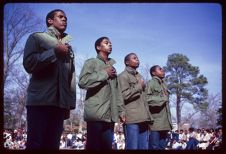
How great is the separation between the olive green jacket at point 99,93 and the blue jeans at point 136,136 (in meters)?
0.33

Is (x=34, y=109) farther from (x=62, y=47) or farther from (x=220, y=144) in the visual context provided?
(x=220, y=144)

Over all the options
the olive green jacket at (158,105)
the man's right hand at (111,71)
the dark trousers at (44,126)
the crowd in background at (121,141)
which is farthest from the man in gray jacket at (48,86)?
the olive green jacket at (158,105)

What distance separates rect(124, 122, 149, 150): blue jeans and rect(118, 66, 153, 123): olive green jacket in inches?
2.6

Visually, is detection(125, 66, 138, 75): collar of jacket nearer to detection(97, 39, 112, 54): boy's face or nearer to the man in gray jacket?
detection(97, 39, 112, 54): boy's face

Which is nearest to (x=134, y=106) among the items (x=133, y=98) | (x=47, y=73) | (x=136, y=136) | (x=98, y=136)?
(x=133, y=98)

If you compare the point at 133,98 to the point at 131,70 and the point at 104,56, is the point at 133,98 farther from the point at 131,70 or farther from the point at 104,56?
the point at 104,56

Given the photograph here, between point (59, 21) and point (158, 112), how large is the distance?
1635 mm

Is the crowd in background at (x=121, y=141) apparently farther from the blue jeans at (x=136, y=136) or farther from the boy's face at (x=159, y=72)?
the boy's face at (x=159, y=72)

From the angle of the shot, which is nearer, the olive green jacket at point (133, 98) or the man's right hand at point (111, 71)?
the man's right hand at point (111, 71)

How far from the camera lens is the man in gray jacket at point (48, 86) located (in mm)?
2578

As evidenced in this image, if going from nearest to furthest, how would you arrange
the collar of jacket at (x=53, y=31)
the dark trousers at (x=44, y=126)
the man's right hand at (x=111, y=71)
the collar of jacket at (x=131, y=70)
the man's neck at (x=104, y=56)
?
the dark trousers at (x=44, y=126) < the collar of jacket at (x=53, y=31) < the man's right hand at (x=111, y=71) < the man's neck at (x=104, y=56) < the collar of jacket at (x=131, y=70)

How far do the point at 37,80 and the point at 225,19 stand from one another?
56.8 inches

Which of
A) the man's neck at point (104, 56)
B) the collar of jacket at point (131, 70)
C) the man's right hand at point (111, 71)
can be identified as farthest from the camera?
the collar of jacket at point (131, 70)

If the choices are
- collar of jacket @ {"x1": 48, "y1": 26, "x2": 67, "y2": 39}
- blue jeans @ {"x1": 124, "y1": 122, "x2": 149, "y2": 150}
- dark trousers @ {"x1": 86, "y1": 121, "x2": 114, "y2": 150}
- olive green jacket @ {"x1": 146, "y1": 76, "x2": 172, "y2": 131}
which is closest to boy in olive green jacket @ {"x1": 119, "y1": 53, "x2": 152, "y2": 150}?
blue jeans @ {"x1": 124, "y1": 122, "x2": 149, "y2": 150}
